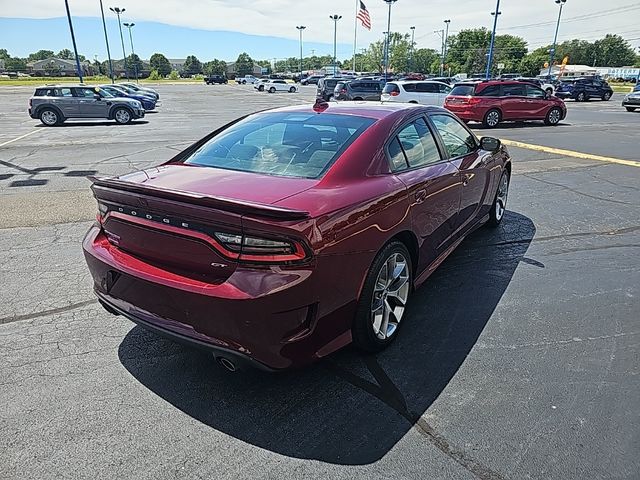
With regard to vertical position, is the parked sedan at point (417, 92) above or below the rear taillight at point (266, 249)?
below

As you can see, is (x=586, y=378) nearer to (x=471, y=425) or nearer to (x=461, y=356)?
(x=461, y=356)

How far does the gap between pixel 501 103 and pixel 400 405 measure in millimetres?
17667

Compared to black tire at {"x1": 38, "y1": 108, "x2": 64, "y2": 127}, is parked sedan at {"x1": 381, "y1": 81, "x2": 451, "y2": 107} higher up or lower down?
higher up

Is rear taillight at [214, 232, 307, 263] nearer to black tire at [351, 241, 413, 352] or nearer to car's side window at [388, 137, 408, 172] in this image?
black tire at [351, 241, 413, 352]

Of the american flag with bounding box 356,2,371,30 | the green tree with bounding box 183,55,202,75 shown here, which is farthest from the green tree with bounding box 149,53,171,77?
the american flag with bounding box 356,2,371,30

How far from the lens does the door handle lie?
10.9ft

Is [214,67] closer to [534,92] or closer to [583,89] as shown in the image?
[583,89]

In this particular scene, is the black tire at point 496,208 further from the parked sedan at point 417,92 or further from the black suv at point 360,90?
the black suv at point 360,90

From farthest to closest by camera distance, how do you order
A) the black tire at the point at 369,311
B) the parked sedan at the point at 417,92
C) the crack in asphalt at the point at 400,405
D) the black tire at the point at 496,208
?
the parked sedan at the point at 417,92, the black tire at the point at 496,208, the black tire at the point at 369,311, the crack in asphalt at the point at 400,405

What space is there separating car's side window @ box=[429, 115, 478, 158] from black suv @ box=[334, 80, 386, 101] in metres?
22.7

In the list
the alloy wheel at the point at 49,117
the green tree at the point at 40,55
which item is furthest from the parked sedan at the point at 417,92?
the green tree at the point at 40,55

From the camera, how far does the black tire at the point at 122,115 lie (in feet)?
63.9

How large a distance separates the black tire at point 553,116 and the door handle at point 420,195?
58.9 ft

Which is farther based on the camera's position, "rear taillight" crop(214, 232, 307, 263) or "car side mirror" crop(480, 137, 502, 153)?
"car side mirror" crop(480, 137, 502, 153)
